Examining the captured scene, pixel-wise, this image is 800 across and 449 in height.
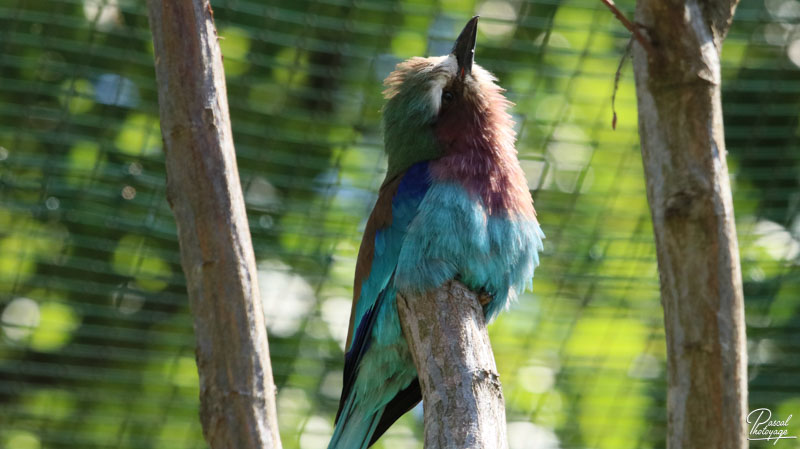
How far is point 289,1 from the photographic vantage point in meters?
4.13

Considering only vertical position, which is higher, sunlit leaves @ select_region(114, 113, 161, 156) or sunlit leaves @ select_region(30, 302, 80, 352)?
sunlit leaves @ select_region(114, 113, 161, 156)

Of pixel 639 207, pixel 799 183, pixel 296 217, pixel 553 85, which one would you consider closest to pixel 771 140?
pixel 799 183

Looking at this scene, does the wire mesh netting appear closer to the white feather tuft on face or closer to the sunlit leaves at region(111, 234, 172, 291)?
the sunlit leaves at region(111, 234, 172, 291)

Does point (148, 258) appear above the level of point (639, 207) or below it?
below

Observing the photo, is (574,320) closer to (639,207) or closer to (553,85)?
(639,207)

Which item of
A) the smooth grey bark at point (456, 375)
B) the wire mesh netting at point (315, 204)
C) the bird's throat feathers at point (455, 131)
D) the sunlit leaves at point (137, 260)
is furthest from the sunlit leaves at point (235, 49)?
the smooth grey bark at point (456, 375)

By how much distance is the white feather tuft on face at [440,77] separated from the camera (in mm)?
3016

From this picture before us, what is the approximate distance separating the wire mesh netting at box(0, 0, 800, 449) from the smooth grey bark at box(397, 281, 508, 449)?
2020mm

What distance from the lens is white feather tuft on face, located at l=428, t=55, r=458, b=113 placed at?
9.89 feet

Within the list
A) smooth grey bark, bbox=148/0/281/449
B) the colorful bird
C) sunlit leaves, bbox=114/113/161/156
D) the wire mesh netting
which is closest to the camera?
smooth grey bark, bbox=148/0/281/449

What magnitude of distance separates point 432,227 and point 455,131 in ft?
1.42

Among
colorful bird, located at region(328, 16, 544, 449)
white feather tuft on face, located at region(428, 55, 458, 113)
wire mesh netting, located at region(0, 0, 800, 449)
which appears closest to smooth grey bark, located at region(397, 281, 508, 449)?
colorful bird, located at region(328, 16, 544, 449)

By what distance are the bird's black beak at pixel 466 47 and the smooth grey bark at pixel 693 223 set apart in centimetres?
145

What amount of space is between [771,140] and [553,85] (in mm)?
1019
